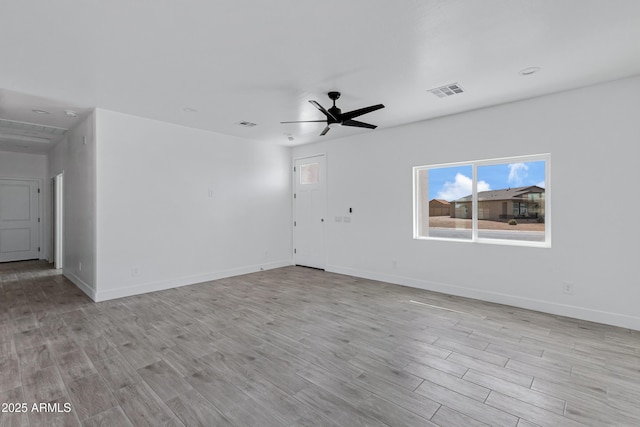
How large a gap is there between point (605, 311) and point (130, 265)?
6.45m

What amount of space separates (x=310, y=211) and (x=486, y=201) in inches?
142

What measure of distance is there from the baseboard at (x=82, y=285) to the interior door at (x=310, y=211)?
12.8 feet

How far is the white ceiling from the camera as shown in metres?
2.25

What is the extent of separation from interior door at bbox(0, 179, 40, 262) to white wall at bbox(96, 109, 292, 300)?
221 inches

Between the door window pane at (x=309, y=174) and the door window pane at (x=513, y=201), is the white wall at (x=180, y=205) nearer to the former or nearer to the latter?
the door window pane at (x=309, y=174)

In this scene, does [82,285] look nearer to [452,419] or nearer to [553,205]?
[452,419]

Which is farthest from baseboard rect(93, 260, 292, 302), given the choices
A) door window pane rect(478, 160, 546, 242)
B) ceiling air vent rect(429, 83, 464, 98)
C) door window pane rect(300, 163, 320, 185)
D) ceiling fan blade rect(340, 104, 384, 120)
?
ceiling air vent rect(429, 83, 464, 98)

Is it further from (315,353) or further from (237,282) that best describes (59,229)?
(315,353)

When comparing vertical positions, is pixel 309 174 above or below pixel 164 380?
above

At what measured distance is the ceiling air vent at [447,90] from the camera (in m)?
3.62

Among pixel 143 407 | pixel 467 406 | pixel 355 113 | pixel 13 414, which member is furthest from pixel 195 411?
pixel 355 113

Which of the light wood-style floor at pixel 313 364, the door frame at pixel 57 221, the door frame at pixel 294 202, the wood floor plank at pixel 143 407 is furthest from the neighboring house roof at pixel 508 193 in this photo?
the door frame at pixel 57 221

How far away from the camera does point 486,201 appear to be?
458cm

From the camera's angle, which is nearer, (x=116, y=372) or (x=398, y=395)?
(x=398, y=395)
